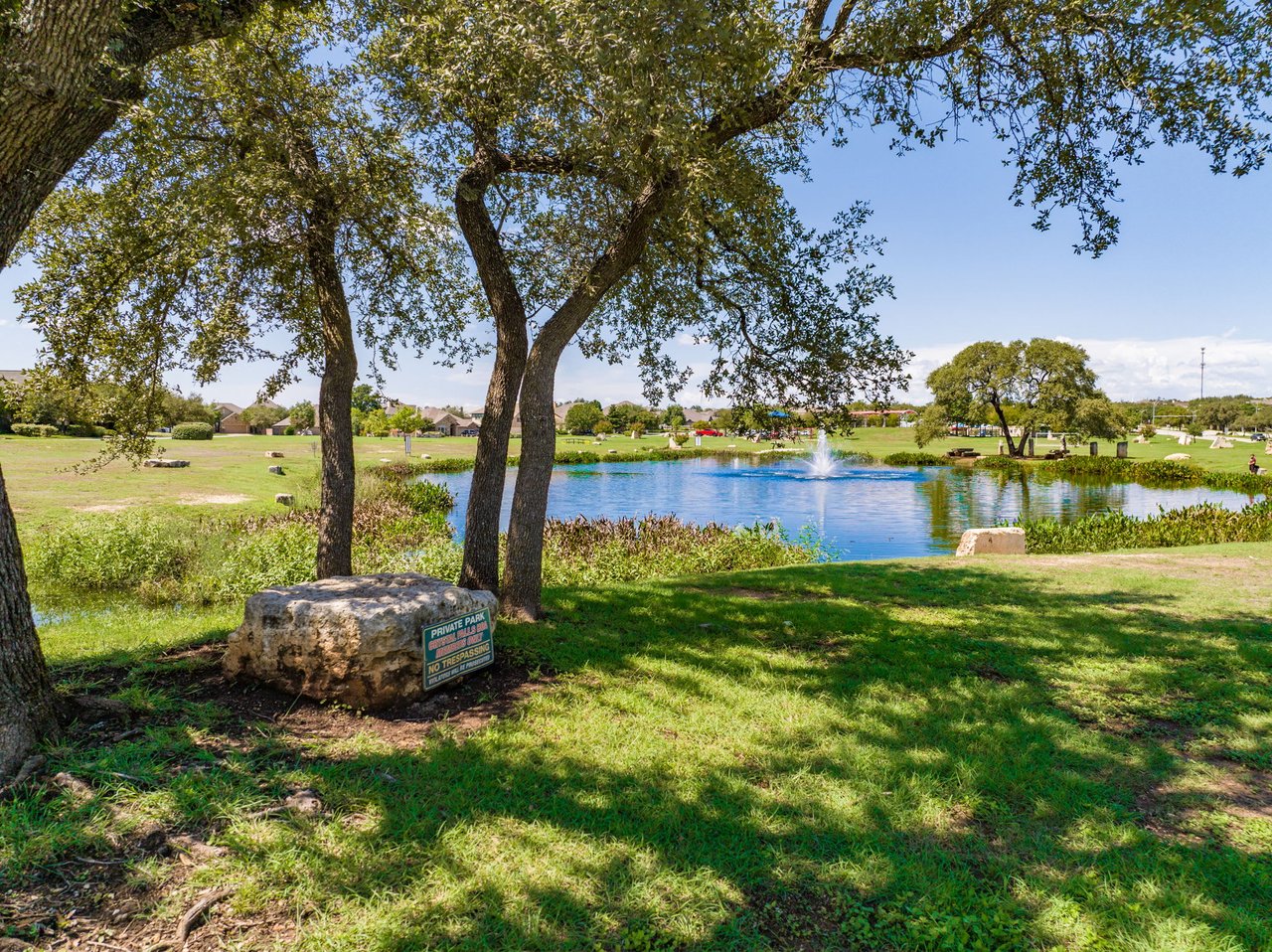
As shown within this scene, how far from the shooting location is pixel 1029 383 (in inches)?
1716

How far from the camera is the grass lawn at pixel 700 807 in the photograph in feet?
8.93

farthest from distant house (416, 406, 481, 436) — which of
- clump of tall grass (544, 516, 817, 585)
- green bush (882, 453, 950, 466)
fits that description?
clump of tall grass (544, 516, 817, 585)

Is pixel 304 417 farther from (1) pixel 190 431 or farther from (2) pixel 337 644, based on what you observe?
(2) pixel 337 644

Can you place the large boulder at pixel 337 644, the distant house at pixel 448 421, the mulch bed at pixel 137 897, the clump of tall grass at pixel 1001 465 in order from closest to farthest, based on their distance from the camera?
the mulch bed at pixel 137 897 < the large boulder at pixel 337 644 < the clump of tall grass at pixel 1001 465 < the distant house at pixel 448 421

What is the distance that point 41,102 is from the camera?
→ 342cm

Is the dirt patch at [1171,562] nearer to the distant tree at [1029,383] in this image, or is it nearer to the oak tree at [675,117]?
the oak tree at [675,117]

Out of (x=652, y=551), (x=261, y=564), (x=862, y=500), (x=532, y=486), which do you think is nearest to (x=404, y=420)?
(x=862, y=500)

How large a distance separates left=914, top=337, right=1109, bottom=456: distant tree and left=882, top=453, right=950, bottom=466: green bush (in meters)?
3.66

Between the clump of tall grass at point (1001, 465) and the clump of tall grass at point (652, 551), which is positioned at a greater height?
the clump of tall grass at point (1001, 465)

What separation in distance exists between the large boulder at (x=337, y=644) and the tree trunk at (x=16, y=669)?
120cm

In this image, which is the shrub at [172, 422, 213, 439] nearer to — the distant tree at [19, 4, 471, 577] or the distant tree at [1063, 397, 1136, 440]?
the distant tree at [19, 4, 471, 577]

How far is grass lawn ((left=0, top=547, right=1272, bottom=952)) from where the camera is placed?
2.72 m

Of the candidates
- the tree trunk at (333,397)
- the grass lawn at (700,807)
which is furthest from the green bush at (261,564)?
the grass lawn at (700,807)

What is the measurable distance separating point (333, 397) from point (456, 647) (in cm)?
365
